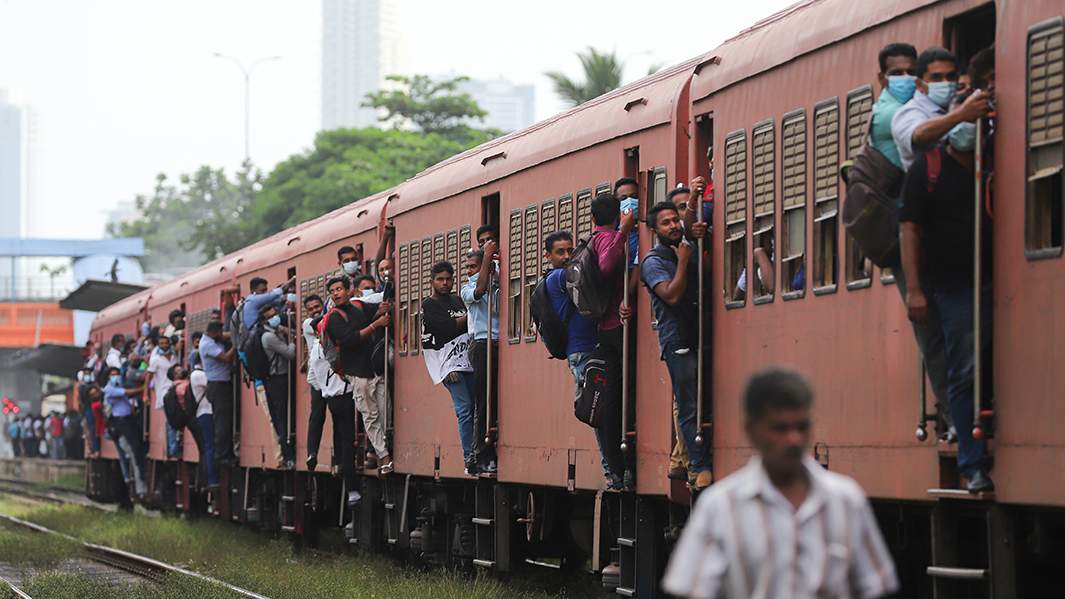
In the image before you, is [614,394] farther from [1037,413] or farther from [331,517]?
[331,517]

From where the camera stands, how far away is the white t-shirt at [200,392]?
23438 millimetres

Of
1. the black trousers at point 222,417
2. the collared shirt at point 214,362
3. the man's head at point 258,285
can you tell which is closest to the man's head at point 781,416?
the man's head at point 258,285

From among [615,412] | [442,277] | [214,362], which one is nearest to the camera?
[615,412]

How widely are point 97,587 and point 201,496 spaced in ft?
37.6

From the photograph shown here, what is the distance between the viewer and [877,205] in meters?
7.74

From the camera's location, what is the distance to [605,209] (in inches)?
448

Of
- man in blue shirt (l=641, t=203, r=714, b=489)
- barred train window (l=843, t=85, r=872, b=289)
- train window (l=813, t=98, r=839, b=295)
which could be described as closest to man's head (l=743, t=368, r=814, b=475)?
barred train window (l=843, t=85, r=872, b=289)

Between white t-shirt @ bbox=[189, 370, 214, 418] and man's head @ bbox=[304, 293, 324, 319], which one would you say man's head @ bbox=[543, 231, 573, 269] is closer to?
man's head @ bbox=[304, 293, 324, 319]

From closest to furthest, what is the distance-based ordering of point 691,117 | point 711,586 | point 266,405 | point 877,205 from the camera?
point 711,586
point 877,205
point 691,117
point 266,405

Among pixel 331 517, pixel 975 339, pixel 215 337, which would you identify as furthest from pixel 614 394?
pixel 215 337

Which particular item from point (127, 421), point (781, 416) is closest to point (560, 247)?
point (781, 416)

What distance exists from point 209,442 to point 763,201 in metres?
15.2

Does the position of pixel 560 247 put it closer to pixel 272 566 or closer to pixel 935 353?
pixel 935 353

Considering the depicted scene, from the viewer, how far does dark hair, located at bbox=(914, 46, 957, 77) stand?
749cm
